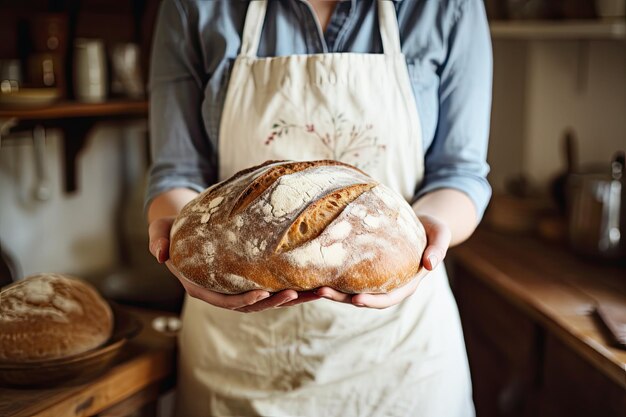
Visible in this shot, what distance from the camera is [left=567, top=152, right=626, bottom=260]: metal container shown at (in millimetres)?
2113

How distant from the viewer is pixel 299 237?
110cm

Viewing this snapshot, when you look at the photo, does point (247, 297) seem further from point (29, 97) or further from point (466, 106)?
point (29, 97)

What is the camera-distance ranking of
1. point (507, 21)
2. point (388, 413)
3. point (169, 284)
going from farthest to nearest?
1. point (507, 21)
2. point (169, 284)
3. point (388, 413)

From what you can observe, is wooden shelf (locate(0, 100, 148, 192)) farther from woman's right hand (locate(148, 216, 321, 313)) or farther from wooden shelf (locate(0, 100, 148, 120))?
woman's right hand (locate(148, 216, 321, 313))

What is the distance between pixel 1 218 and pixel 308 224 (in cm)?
142

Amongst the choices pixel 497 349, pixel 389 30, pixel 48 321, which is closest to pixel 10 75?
pixel 48 321

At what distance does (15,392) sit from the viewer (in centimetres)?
140

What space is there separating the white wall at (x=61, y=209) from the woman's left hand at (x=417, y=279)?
1330mm

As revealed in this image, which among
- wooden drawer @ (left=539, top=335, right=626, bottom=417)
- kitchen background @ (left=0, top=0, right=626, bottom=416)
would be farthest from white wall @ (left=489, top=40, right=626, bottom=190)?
wooden drawer @ (left=539, top=335, right=626, bottom=417)

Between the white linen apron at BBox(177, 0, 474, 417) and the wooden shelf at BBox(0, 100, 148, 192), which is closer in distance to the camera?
the white linen apron at BBox(177, 0, 474, 417)

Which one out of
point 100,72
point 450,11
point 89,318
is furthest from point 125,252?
point 450,11

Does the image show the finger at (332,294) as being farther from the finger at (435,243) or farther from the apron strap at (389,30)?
the apron strap at (389,30)

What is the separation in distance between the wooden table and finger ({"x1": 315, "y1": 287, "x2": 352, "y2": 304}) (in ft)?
1.97

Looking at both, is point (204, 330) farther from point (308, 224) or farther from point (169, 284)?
point (169, 284)
